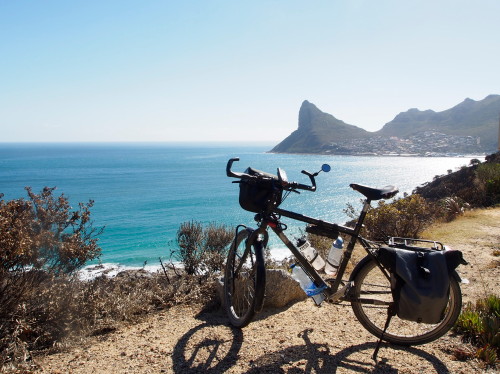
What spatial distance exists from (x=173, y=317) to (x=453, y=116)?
21191 centimetres

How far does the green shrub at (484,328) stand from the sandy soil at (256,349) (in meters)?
0.13

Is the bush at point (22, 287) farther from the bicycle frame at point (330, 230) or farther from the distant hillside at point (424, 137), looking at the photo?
the distant hillside at point (424, 137)

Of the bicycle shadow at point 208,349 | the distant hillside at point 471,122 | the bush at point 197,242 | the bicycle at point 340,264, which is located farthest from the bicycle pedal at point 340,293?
the distant hillside at point 471,122

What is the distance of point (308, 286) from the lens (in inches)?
155

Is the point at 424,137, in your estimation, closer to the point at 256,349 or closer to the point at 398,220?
the point at 398,220

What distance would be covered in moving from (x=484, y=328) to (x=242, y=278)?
7.67 feet

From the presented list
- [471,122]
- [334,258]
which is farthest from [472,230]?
[471,122]

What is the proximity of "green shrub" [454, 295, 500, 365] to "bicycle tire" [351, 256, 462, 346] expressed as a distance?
0.32 m

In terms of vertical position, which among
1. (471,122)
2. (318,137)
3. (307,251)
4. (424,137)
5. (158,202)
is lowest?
(158,202)

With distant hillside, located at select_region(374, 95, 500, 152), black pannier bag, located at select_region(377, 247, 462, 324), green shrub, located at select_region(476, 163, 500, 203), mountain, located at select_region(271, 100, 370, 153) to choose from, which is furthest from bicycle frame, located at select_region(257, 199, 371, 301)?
mountain, located at select_region(271, 100, 370, 153)

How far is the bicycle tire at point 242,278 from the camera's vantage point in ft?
12.7

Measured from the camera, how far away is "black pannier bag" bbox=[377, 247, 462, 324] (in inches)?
125

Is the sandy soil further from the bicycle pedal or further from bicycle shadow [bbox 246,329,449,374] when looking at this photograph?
the bicycle pedal

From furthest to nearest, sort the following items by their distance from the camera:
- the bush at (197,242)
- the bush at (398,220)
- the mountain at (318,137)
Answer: the mountain at (318,137), the bush at (398,220), the bush at (197,242)
